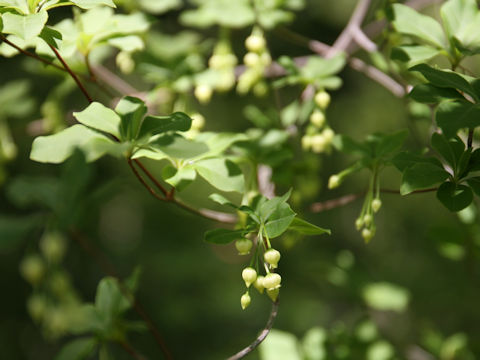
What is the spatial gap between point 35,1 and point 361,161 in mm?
978

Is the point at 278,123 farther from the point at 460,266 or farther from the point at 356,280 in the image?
the point at 460,266

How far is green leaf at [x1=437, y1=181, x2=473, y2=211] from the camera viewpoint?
116cm

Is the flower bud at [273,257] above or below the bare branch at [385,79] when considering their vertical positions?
above

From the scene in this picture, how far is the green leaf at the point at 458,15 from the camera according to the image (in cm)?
142

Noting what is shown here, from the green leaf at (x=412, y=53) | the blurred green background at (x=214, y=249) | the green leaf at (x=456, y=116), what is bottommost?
the blurred green background at (x=214, y=249)

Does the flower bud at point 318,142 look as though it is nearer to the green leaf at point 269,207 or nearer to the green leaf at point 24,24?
the green leaf at point 269,207

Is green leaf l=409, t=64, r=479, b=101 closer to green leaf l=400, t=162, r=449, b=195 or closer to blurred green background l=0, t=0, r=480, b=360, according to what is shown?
green leaf l=400, t=162, r=449, b=195

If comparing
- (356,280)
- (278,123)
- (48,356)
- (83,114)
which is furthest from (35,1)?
(48,356)

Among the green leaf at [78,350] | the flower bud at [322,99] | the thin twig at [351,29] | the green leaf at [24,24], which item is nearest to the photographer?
the green leaf at [24,24]

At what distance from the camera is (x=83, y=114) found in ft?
3.92

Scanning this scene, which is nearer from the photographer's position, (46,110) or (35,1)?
(35,1)

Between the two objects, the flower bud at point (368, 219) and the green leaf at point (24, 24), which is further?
the flower bud at point (368, 219)

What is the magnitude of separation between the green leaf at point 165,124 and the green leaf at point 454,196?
0.64m

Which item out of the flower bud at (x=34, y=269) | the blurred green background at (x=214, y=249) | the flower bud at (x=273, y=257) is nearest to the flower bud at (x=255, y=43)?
the flower bud at (x=273, y=257)
